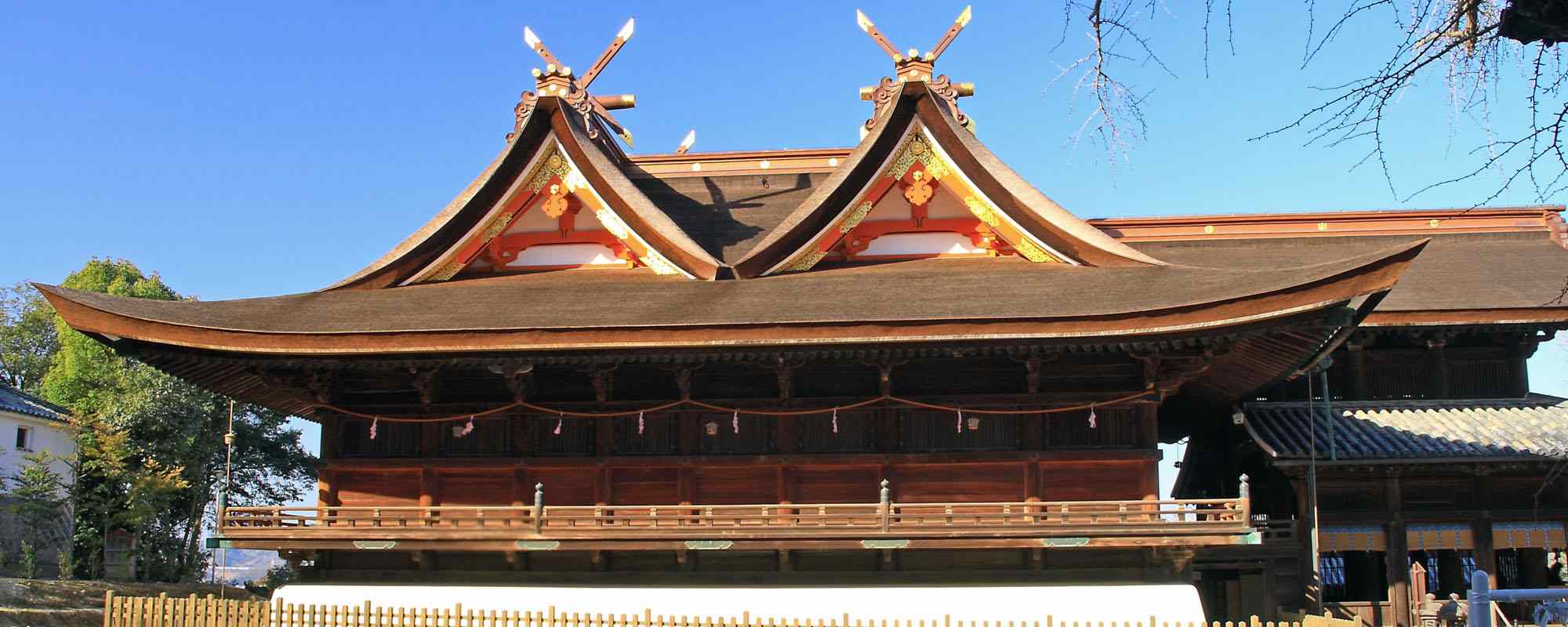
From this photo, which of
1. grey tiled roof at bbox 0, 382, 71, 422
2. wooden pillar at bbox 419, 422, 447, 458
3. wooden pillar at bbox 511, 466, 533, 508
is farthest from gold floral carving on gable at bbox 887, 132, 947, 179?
grey tiled roof at bbox 0, 382, 71, 422

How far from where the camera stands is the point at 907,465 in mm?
15453

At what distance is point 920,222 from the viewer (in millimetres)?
17984

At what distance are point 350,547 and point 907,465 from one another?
23.6 feet

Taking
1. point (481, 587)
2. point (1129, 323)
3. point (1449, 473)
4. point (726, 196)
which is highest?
point (726, 196)

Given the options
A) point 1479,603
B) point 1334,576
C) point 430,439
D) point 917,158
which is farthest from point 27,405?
point 1479,603

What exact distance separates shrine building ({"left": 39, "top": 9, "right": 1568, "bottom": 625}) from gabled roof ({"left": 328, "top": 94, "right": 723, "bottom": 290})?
5cm

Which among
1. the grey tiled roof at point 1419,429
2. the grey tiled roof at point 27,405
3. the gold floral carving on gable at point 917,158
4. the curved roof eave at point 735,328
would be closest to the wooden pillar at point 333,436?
the curved roof eave at point 735,328

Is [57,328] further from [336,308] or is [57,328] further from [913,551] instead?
[913,551]

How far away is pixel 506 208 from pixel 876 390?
631 cm

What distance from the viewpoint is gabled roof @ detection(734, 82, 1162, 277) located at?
54.5 ft

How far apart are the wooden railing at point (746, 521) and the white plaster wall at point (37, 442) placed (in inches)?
926

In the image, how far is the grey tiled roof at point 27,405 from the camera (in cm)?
3444

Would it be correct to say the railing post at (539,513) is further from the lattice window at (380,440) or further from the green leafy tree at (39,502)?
the green leafy tree at (39,502)

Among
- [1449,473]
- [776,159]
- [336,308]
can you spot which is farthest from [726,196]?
[1449,473]
